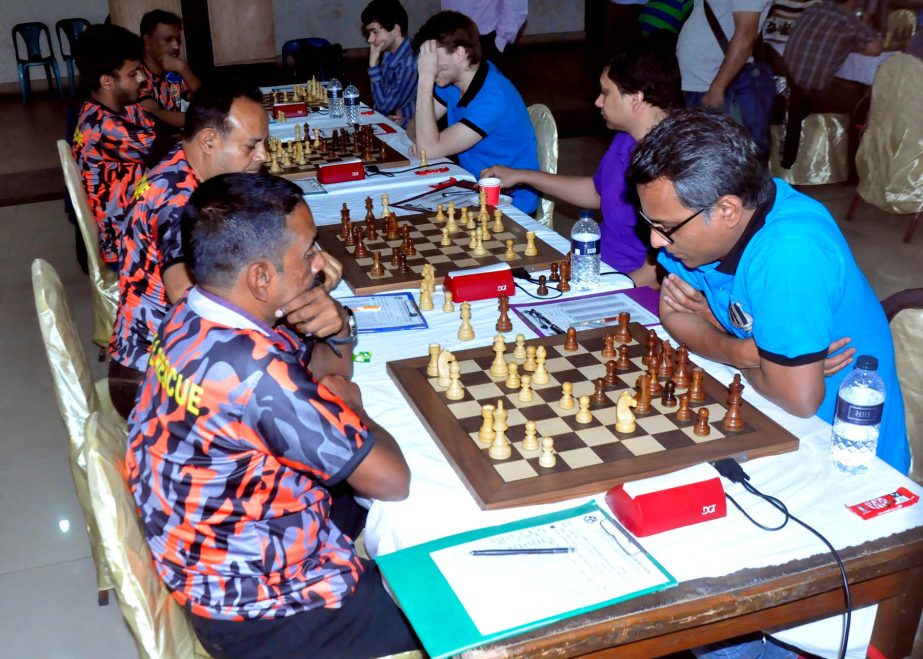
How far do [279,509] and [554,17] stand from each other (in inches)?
459

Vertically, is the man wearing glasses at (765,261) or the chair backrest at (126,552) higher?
the man wearing glasses at (765,261)

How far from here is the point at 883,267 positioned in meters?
4.97

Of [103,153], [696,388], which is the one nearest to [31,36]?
[103,153]

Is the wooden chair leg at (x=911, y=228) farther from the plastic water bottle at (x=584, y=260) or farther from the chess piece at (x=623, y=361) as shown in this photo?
the chess piece at (x=623, y=361)

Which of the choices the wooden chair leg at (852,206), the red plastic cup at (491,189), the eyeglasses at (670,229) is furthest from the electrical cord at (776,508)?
the wooden chair leg at (852,206)

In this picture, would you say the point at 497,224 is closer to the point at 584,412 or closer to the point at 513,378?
the point at 513,378

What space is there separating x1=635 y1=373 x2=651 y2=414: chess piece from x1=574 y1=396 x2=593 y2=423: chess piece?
0.36 ft

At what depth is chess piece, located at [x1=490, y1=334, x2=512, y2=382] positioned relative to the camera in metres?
2.08

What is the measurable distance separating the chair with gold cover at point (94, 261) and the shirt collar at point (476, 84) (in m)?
1.63

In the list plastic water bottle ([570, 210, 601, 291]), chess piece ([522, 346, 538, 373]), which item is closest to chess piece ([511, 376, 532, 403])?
chess piece ([522, 346, 538, 373])

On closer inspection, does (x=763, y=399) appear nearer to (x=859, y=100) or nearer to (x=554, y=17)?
(x=859, y=100)

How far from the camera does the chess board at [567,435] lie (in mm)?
1666

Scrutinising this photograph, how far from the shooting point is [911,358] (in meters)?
2.11

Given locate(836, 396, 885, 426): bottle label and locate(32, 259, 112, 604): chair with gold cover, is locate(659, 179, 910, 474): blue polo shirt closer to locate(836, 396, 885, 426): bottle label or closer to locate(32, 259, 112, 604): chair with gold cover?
locate(836, 396, 885, 426): bottle label
